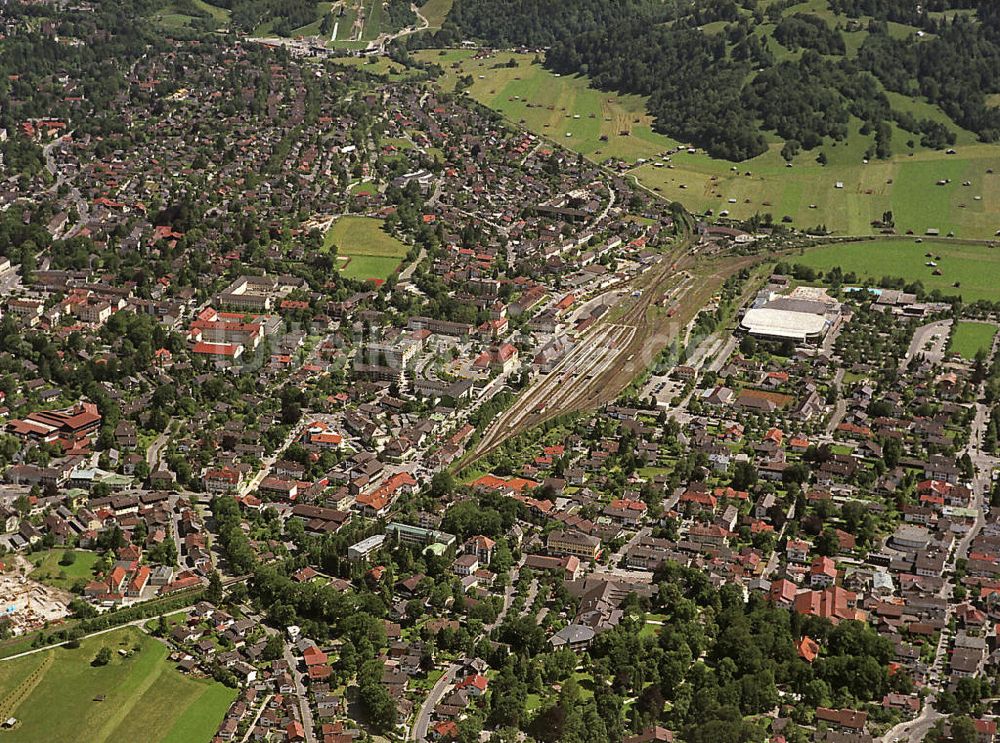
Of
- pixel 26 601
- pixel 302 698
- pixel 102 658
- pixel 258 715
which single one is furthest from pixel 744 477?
pixel 26 601

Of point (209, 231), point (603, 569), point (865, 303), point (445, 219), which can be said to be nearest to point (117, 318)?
point (209, 231)

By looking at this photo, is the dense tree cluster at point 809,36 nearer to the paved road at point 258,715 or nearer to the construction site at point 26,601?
the construction site at point 26,601

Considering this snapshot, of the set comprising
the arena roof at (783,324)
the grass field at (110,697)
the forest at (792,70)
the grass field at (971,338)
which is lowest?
the grass field at (110,697)

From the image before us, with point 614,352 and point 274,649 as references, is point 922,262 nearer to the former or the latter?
point 614,352

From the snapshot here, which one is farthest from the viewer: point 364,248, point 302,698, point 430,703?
point 364,248

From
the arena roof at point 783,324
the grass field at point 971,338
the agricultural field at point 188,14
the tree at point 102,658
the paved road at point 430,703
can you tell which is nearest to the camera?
the paved road at point 430,703

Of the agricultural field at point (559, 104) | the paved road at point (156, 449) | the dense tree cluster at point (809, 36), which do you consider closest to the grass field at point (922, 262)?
the agricultural field at point (559, 104)

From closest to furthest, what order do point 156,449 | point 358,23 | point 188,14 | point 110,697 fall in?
point 110,697
point 156,449
point 188,14
point 358,23

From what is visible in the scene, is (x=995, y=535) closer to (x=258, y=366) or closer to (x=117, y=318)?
(x=258, y=366)
